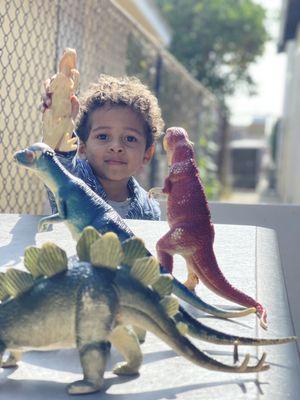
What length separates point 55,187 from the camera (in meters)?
1.38

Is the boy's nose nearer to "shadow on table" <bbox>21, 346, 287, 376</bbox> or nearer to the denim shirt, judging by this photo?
the denim shirt

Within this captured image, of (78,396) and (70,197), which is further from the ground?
(70,197)

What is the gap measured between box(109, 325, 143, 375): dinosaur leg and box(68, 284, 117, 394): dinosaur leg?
0.04m

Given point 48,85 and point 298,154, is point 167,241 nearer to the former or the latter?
point 48,85

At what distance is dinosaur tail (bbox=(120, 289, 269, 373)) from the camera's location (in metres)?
1.15

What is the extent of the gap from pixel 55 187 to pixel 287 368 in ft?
1.85

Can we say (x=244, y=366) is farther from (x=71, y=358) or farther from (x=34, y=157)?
(x=34, y=157)

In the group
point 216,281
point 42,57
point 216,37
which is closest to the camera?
point 216,281

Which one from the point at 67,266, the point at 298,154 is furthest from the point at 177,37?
the point at 67,266

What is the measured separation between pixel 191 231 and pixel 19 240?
0.58m

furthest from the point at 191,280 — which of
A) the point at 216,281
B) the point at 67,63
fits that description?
the point at 67,63

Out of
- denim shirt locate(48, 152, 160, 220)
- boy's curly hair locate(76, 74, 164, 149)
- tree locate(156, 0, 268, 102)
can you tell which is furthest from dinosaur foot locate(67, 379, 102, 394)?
tree locate(156, 0, 268, 102)

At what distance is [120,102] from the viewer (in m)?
2.31

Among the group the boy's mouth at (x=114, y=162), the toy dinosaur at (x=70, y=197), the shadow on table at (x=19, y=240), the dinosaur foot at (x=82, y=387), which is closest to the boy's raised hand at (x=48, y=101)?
the boy's mouth at (x=114, y=162)
